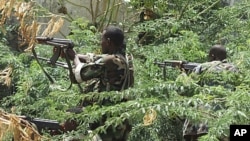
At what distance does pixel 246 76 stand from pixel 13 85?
2.38 meters

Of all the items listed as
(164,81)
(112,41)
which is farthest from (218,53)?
(164,81)

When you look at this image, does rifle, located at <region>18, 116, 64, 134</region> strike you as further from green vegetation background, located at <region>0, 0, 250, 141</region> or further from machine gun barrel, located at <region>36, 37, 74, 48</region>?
machine gun barrel, located at <region>36, 37, 74, 48</region>

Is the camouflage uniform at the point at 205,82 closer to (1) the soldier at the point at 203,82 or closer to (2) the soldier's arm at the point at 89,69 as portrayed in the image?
(1) the soldier at the point at 203,82

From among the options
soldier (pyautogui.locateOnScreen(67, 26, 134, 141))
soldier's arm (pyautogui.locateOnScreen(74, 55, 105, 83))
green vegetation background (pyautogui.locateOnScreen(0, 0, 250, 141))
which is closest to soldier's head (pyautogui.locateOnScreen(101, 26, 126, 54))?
soldier (pyautogui.locateOnScreen(67, 26, 134, 141))

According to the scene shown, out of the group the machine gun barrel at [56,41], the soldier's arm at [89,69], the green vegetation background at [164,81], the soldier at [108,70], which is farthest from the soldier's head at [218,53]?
the machine gun barrel at [56,41]

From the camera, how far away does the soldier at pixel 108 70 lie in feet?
9.05

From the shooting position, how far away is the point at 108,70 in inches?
110

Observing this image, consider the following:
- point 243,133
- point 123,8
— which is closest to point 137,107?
point 243,133

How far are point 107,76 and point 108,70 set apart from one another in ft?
0.11

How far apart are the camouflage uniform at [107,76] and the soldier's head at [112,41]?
5 cm

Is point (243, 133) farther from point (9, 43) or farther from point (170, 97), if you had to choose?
point (9, 43)

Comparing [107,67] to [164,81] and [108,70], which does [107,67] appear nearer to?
[108,70]

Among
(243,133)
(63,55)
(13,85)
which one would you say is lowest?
(13,85)

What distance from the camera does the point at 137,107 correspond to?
213 centimetres
